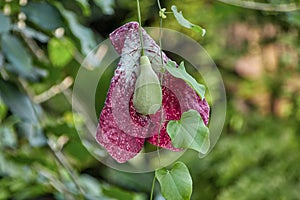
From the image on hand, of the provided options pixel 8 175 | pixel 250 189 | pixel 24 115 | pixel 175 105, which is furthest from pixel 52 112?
pixel 175 105

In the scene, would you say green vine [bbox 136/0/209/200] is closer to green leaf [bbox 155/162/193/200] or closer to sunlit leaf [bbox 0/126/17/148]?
green leaf [bbox 155/162/193/200]

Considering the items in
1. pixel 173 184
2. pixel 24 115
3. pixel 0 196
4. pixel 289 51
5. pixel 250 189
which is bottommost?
pixel 250 189

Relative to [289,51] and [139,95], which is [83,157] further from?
[289,51]

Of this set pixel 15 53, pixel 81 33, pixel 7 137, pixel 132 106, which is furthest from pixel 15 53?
pixel 132 106

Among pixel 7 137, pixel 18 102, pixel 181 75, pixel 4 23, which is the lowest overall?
pixel 7 137

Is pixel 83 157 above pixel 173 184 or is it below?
below

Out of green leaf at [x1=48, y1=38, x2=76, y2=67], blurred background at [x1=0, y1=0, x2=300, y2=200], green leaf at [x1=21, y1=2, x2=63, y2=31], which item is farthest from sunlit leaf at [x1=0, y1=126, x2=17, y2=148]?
green leaf at [x1=21, y1=2, x2=63, y2=31]

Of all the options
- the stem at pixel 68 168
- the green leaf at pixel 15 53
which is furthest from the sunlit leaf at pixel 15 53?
the stem at pixel 68 168

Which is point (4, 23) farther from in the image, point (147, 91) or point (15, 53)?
point (147, 91)
